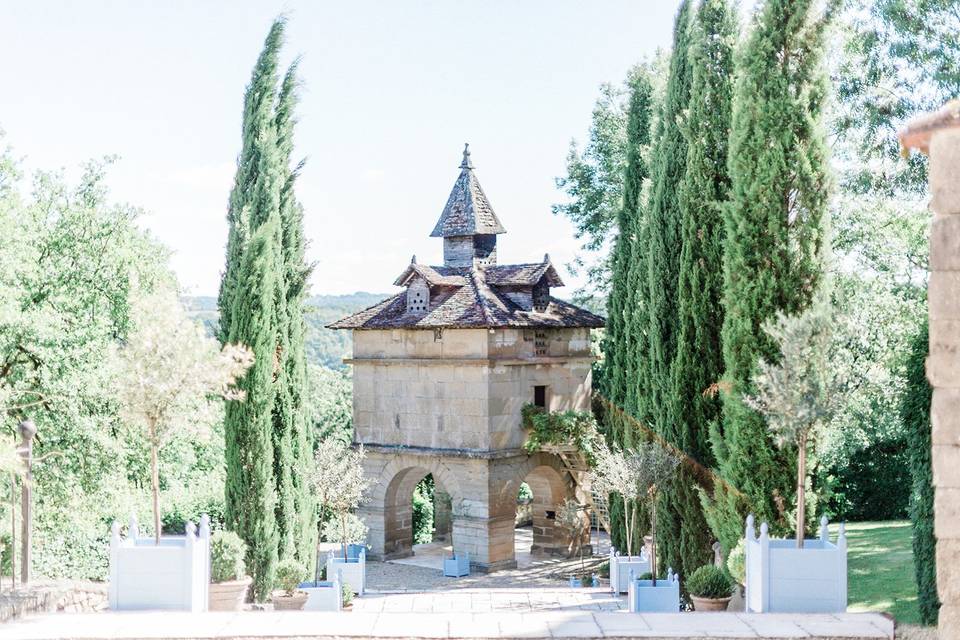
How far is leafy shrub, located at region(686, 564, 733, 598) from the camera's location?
1398cm

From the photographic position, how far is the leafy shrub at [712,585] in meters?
14.0

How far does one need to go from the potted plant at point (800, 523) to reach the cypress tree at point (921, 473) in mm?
2007

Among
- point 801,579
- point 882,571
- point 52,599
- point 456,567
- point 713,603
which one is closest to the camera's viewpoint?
point 801,579

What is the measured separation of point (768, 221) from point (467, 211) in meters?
16.1

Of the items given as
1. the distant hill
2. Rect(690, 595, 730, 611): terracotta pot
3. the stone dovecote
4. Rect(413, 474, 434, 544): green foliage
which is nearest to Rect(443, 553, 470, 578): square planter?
the stone dovecote

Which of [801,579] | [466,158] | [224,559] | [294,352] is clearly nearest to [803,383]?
[801,579]

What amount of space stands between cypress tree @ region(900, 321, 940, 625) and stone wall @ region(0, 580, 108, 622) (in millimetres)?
10721

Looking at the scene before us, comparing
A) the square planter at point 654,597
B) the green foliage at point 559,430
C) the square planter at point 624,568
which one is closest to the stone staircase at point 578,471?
the green foliage at point 559,430

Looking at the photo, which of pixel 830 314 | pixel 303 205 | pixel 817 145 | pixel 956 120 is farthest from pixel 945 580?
pixel 303 205

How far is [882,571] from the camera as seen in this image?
837 inches

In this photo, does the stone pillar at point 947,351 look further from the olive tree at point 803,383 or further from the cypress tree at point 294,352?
the cypress tree at point 294,352

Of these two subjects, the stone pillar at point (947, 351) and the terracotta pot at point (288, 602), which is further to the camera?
the terracotta pot at point (288, 602)

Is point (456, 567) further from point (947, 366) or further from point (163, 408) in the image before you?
point (947, 366)

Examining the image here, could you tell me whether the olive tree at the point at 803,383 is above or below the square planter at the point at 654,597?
above
